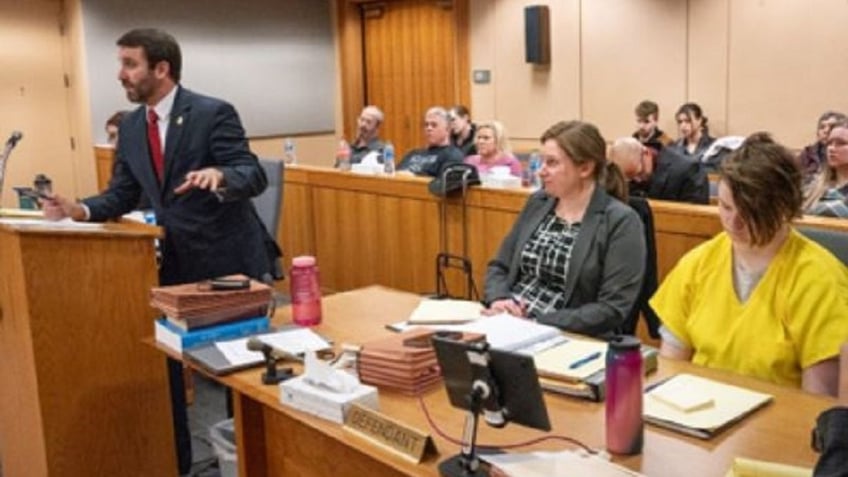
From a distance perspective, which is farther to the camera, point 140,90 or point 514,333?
point 140,90

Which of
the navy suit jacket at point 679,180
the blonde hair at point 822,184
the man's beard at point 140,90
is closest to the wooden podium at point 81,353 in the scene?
the man's beard at point 140,90

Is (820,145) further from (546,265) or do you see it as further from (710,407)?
(710,407)

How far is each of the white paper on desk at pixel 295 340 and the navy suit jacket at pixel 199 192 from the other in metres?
0.70

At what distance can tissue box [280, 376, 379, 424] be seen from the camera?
1810 millimetres

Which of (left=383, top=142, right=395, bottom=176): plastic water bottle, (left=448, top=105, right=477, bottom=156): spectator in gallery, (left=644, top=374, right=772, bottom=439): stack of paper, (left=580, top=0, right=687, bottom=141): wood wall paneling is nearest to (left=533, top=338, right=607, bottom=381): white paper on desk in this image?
(left=644, top=374, right=772, bottom=439): stack of paper

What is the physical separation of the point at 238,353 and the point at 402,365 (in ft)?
1.67

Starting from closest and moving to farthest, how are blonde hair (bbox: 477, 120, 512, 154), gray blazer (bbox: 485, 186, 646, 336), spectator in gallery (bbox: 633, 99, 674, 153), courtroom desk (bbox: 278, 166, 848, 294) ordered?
gray blazer (bbox: 485, 186, 646, 336)
courtroom desk (bbox: 278, 166, 848, 294)
blonde hair (bbox: 477, 120, 512, 154)
spectator in gallery (bbox: 633, 99, 674, 153)

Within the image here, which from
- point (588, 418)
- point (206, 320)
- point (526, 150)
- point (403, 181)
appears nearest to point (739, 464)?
point (588, 418)

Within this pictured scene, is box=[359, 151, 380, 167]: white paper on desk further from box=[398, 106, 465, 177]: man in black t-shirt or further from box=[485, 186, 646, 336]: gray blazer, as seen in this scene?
box=[485, 186, 646, 336]: gray blazer

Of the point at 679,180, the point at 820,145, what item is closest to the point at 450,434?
A: the point at 679,180

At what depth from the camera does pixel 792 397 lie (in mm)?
1817

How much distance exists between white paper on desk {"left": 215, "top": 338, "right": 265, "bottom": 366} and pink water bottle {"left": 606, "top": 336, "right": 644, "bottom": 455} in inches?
37.4

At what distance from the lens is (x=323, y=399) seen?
183cm

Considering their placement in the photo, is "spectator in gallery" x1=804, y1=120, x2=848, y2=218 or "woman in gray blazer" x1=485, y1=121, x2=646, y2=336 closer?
"woman in gray blazer" x1=485, y1=121, x2=646, y2=336
